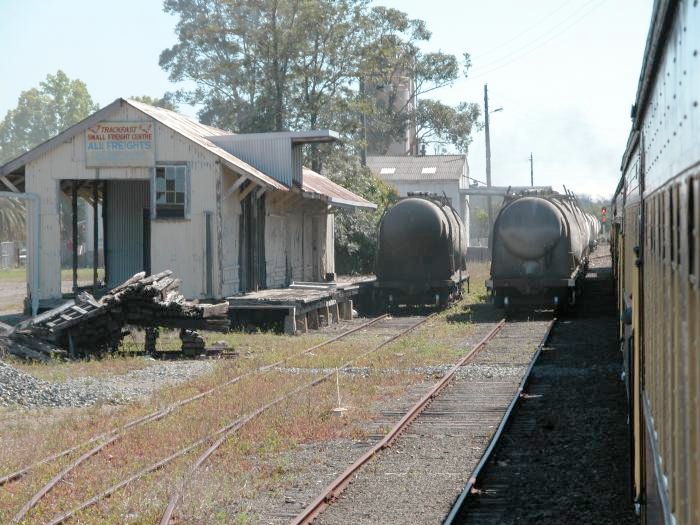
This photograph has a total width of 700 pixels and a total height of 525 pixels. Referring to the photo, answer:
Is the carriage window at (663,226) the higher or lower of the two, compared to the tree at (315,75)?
lower

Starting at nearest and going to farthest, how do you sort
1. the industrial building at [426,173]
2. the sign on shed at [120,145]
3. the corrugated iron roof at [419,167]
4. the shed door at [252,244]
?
the sign on shed at [120,145]
the shed door at [252,244]
the industrial building at [426,173]
the corrugated iron roof at [419,167]

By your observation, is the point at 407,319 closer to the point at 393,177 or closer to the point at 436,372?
the point at 436,372

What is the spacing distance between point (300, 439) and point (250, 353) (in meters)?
7.42

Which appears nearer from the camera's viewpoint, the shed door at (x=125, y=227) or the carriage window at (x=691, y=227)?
the carriage window at (x=691, y=227)

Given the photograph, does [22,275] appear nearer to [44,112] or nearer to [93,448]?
[93,448]

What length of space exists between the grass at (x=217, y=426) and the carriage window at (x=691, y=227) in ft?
18.7

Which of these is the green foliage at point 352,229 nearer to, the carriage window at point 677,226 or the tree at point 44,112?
the carriage window at point 677,226

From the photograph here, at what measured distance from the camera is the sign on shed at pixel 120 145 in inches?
919

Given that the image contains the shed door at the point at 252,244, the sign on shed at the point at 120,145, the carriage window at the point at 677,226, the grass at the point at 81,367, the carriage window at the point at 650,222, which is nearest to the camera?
the carriage window at the point at 677,226

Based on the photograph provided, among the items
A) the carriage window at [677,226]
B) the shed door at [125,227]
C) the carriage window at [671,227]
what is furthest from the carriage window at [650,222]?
the shed door at [125,227]

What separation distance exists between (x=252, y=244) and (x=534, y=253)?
6.80m

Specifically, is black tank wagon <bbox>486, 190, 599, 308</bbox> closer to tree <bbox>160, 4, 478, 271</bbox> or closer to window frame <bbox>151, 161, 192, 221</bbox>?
window frame <bbox>151, 161, 192, 221</bbox>

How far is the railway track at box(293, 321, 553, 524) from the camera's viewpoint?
795 cm

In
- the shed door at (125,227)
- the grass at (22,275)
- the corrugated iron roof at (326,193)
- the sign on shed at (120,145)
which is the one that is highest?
the sign on shed at (120,145)
